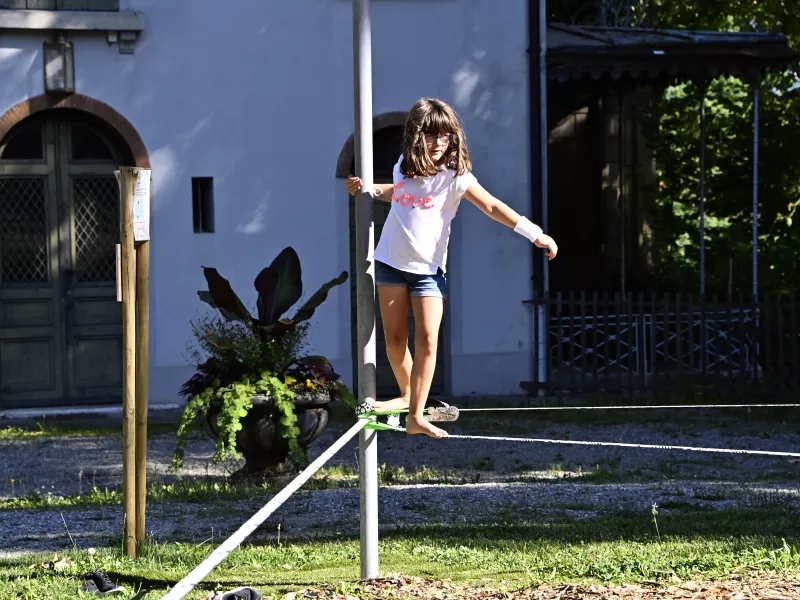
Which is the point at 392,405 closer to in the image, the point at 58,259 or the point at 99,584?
the point at 99,584

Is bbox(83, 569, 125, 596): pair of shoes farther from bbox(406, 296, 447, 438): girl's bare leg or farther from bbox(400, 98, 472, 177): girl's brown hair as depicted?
bbox(400, 98, 472, 177): girl's brown hair

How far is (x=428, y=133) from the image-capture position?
215 inches

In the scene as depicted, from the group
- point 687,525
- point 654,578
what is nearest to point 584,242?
point 687,525

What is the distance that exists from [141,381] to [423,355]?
1.77m

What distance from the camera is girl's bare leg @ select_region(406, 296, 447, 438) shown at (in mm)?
5527

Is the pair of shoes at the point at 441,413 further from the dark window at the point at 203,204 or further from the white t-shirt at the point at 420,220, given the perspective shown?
the dark window at the point at 203,204

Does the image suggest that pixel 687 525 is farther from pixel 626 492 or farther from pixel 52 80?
pixel 52 80

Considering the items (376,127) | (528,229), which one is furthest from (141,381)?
(376,127)

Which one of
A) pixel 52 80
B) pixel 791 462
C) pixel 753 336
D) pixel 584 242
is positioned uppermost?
pixel 52 80

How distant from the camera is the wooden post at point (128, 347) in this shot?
643cm

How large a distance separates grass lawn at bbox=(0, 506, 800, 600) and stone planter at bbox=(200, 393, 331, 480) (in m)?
2.12

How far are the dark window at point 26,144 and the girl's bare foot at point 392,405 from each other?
8.89 meters

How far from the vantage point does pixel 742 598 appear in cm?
498

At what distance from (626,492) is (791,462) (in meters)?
2.40
